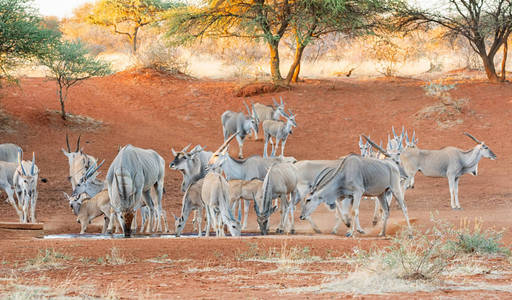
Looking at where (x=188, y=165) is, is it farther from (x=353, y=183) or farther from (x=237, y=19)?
(x=237, y=19)

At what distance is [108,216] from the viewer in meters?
14.2

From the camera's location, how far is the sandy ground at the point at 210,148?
7.56m

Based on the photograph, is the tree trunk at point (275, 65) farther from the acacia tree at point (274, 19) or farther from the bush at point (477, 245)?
the bush at point (477, 245)

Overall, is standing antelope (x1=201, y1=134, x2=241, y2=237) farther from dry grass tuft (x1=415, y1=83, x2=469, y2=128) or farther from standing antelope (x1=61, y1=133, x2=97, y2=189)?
dry grass tuft (x1=415, y1=83, x2=469, y2=128)

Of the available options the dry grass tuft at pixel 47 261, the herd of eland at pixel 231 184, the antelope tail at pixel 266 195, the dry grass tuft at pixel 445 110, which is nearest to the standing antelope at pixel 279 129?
the herd of eland at pixel 231 184

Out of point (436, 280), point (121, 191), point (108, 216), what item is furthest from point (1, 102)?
point (436, 280)

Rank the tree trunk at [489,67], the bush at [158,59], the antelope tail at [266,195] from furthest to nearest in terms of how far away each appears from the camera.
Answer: the bush at [158,59] → the tree trunk at [489,67] → the antelope tail at [266,195]

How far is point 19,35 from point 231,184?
1164 cm

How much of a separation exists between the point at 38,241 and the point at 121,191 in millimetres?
1615

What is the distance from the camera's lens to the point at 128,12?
132 feet

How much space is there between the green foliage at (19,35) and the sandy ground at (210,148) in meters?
2.80

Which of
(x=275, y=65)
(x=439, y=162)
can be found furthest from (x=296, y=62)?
(x=439, y=162)

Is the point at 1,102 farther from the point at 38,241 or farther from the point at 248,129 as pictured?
the point at 38,241

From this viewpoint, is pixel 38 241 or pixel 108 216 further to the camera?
pixel 108 216
